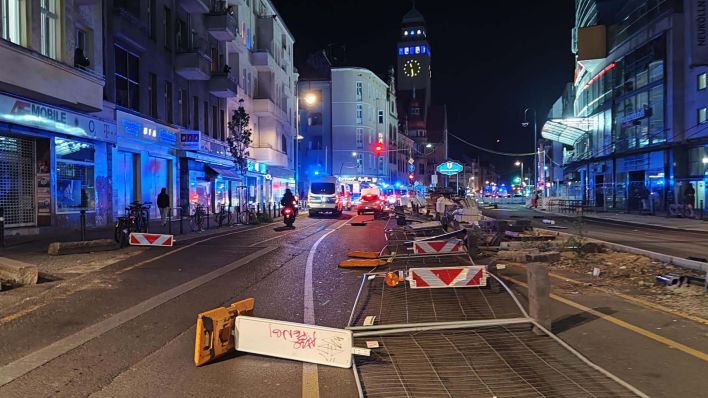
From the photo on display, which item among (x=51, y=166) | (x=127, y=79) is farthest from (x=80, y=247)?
(x=127, y=79)

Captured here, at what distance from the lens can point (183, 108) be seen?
30750mm

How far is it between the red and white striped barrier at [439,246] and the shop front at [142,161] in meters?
14.1

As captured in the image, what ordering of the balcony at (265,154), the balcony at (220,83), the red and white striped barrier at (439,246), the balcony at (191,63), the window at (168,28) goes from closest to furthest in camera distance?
1. the red and white striped barrier at (439,246)
2. the window at (168,28)
3. the balcony at (191,63)
4. the balcony at (220,83)
5. the balcony at (265,154)

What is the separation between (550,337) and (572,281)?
4.47 meters

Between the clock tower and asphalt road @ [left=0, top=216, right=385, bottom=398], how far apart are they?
122315 mm

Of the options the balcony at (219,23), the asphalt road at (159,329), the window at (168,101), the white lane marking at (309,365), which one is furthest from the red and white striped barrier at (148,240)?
the balcony at (219,23)

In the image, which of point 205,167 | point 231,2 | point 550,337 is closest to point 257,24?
point 231,2

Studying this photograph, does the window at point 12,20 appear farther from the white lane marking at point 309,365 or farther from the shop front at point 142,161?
the white lane marking at point 309,365

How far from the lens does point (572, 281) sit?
9.84 m

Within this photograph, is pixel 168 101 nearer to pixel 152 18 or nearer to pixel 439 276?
pixel 152 18

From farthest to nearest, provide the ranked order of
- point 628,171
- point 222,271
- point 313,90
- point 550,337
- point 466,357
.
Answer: point 313,90 < point 628,171 < point 222,271 < point 550,337 < point 466,357

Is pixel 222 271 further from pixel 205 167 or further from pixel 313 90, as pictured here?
pixel 313 90

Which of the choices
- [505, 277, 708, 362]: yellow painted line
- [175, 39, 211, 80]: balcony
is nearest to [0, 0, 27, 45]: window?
[175, 39, 211, 80]: balcony

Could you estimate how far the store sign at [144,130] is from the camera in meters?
23.2
